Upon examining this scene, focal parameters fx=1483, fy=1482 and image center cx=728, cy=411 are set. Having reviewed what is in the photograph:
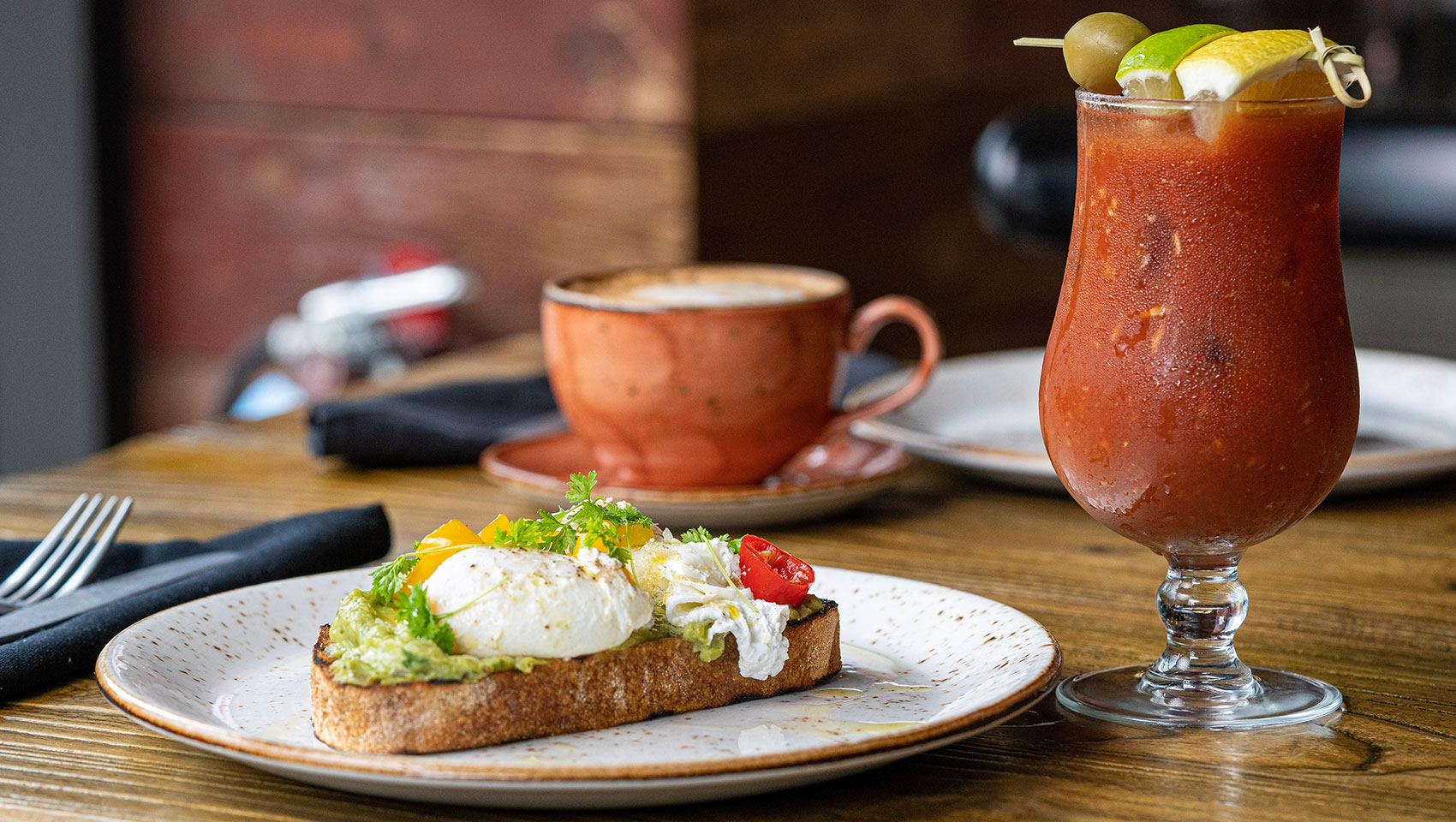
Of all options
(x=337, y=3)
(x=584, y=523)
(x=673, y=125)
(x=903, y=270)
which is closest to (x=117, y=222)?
(x=337, y=3)

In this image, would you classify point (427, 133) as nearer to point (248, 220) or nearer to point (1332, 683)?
point (248, 220)

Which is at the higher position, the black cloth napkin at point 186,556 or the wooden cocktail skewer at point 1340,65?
the wooden cocktail skewer at point 1340,65

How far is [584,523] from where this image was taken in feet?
2.84

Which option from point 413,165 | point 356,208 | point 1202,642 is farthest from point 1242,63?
point 356,208

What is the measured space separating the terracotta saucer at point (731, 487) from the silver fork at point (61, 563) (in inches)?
13.7

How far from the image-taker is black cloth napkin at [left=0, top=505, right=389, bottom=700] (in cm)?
90

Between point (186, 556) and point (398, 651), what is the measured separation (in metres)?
0.48

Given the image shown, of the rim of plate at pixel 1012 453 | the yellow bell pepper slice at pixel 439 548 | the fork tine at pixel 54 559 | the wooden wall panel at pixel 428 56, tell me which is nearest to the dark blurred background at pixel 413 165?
the wooden wall panel at pixel 428 56

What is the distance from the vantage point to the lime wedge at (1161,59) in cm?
81

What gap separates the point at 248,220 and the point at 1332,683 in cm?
282

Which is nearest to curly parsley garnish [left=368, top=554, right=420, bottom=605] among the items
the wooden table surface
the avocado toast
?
the avocado toast

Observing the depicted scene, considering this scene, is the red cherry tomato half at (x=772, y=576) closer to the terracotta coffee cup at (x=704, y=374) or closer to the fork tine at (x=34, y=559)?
the terracotta coffee cup at (x=704, y=374)

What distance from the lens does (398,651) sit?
0.76 m

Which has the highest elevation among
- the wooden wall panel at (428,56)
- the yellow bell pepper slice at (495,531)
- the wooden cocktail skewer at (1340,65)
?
the wooden wall panel at (428,56)
